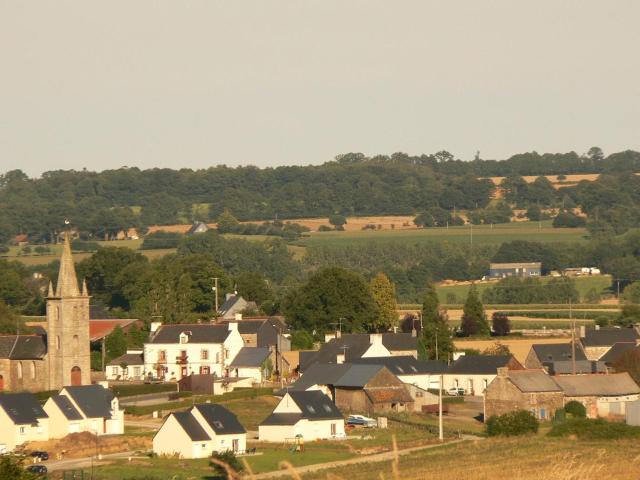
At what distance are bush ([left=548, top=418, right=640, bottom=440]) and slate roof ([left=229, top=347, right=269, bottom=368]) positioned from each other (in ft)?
79.2

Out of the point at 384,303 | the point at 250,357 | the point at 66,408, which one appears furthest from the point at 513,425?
the point at 384,303

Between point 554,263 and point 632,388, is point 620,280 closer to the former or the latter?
point 554,263

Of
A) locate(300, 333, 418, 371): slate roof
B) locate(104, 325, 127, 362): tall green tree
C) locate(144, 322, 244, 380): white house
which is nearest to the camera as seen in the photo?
locate(300, 333, 418, 371): slate roof

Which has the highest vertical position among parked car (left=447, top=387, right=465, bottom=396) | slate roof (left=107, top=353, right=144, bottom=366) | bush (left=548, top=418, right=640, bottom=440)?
slate roof (left=107, top=353, right=144, bottom=366)

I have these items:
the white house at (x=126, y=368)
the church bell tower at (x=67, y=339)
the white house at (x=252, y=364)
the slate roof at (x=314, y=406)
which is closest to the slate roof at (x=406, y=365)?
the white house at (x=252, y=364)

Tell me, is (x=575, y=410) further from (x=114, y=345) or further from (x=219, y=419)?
(x=114, y=345)

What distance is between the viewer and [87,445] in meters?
60.1

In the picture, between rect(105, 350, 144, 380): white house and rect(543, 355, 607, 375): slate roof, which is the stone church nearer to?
rect(105, 350, 144, 380): white house

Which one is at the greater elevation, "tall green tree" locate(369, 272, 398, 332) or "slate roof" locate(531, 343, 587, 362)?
"tall green tree" locate(369, 272, 398, 332)

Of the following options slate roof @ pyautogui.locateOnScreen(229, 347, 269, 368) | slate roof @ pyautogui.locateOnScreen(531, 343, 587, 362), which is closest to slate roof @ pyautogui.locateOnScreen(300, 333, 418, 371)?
slate roof @ pyautogui.locateOnScreen(229, 347, 269, 368)

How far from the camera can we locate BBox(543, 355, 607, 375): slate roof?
78.9 m

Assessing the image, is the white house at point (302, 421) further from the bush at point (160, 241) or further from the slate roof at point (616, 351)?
the bush at point (160, 241)

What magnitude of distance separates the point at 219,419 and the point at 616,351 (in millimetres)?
31191

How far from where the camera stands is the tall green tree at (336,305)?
92188 mm
